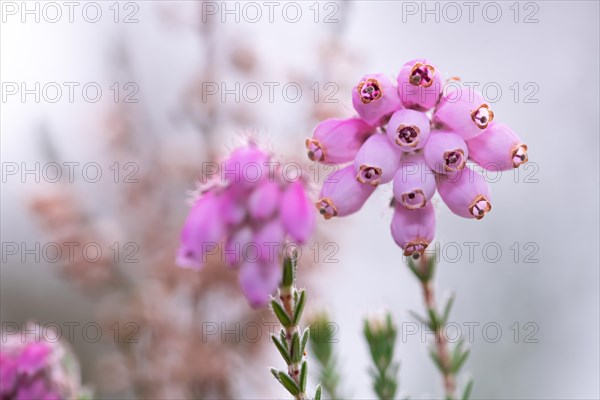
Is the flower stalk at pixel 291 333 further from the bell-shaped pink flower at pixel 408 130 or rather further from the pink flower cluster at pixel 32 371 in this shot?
the pink flower cluster at pixel 32 371

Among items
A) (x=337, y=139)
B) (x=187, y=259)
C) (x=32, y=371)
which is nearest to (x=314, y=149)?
(x=337, y=139)

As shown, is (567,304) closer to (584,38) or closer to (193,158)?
(584,38)

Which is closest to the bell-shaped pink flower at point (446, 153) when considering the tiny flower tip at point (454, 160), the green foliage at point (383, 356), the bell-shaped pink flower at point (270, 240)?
the tiny flower tip at point (454, 160)

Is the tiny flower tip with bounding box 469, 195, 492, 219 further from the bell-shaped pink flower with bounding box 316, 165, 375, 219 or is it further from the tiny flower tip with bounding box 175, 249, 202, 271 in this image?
the tiny flower tip with bounding box 175, 249, 202, 271

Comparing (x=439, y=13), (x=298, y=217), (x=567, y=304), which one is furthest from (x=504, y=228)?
(x=298, y=217)

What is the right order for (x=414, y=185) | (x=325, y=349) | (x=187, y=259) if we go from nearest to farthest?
(x=414, y=185) → (x=187, y=259) → (x=325, y=349)

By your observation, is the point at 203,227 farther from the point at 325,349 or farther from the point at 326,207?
the point at 325,349

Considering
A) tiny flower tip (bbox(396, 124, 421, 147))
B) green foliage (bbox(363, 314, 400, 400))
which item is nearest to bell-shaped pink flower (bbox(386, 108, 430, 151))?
tiny flower tip (bbox(396, 124, 421, 147))

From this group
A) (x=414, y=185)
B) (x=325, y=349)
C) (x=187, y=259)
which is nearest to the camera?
(x=414, y=185)
